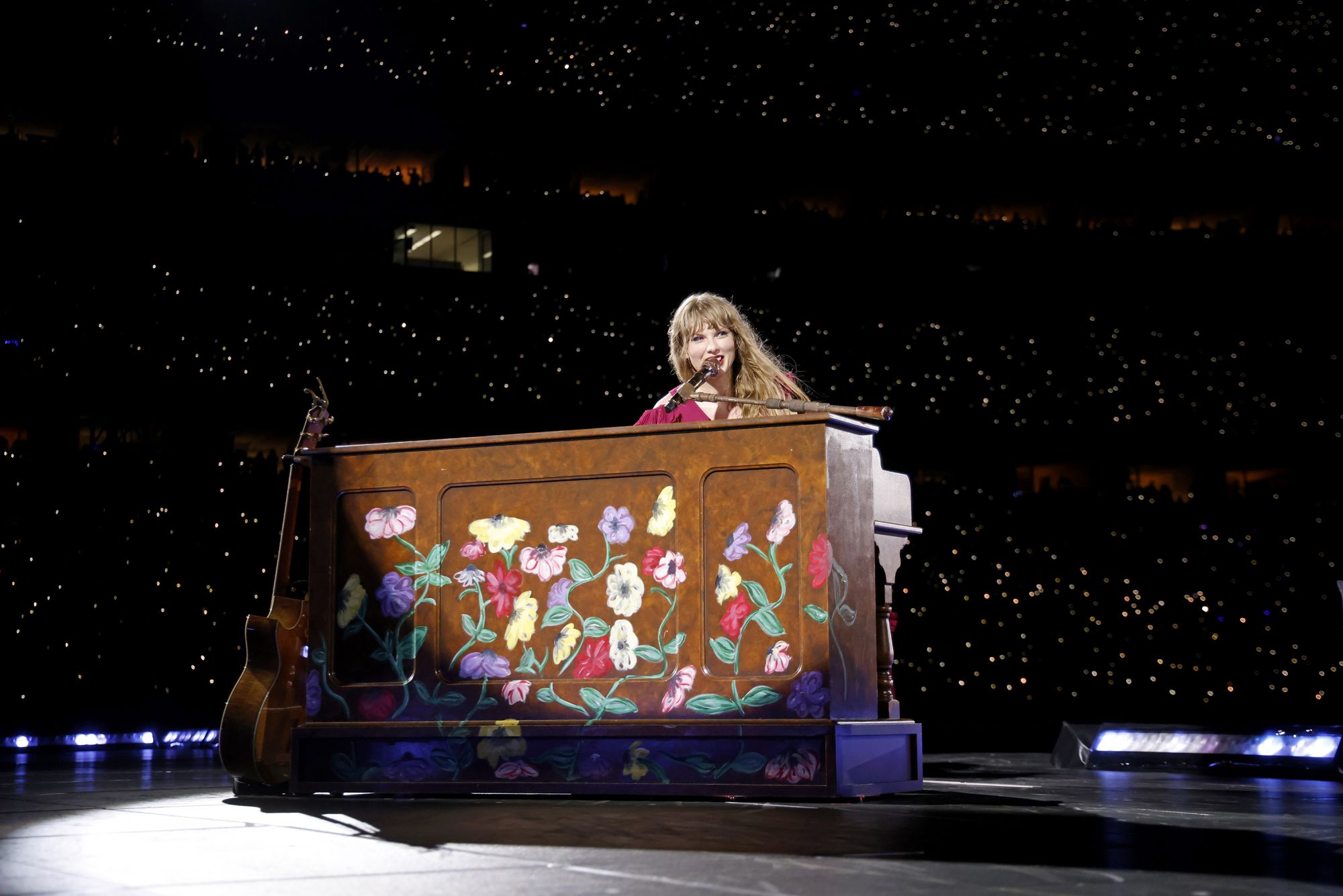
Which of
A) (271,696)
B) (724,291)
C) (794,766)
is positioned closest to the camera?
(794,766)

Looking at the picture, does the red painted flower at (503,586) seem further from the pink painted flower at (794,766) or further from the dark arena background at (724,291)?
the dark arena background at (724,291)

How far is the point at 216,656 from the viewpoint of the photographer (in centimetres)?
644

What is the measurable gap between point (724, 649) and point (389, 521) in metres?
0.83

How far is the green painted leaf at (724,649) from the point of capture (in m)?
2.69

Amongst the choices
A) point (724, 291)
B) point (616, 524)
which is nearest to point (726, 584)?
point (616, 524)

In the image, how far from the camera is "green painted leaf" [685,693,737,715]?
2.66 m

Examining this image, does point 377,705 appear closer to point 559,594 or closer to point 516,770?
point 516,770

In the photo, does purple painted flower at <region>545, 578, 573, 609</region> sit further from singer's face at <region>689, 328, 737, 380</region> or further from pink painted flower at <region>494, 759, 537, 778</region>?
singer's face at <region>689, 328, 737, 380</region>

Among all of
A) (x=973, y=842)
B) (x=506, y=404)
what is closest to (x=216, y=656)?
(x=506, y=404)

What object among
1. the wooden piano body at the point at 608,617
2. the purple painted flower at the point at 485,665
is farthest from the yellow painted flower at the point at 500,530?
the purple painted flower at the point at 485,665

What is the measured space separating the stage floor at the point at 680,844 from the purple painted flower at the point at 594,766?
0.17 feet

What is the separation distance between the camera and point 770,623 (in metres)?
2.67

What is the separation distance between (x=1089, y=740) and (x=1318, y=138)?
7553 millimetres

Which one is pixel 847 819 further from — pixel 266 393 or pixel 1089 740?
pixel 266 393
